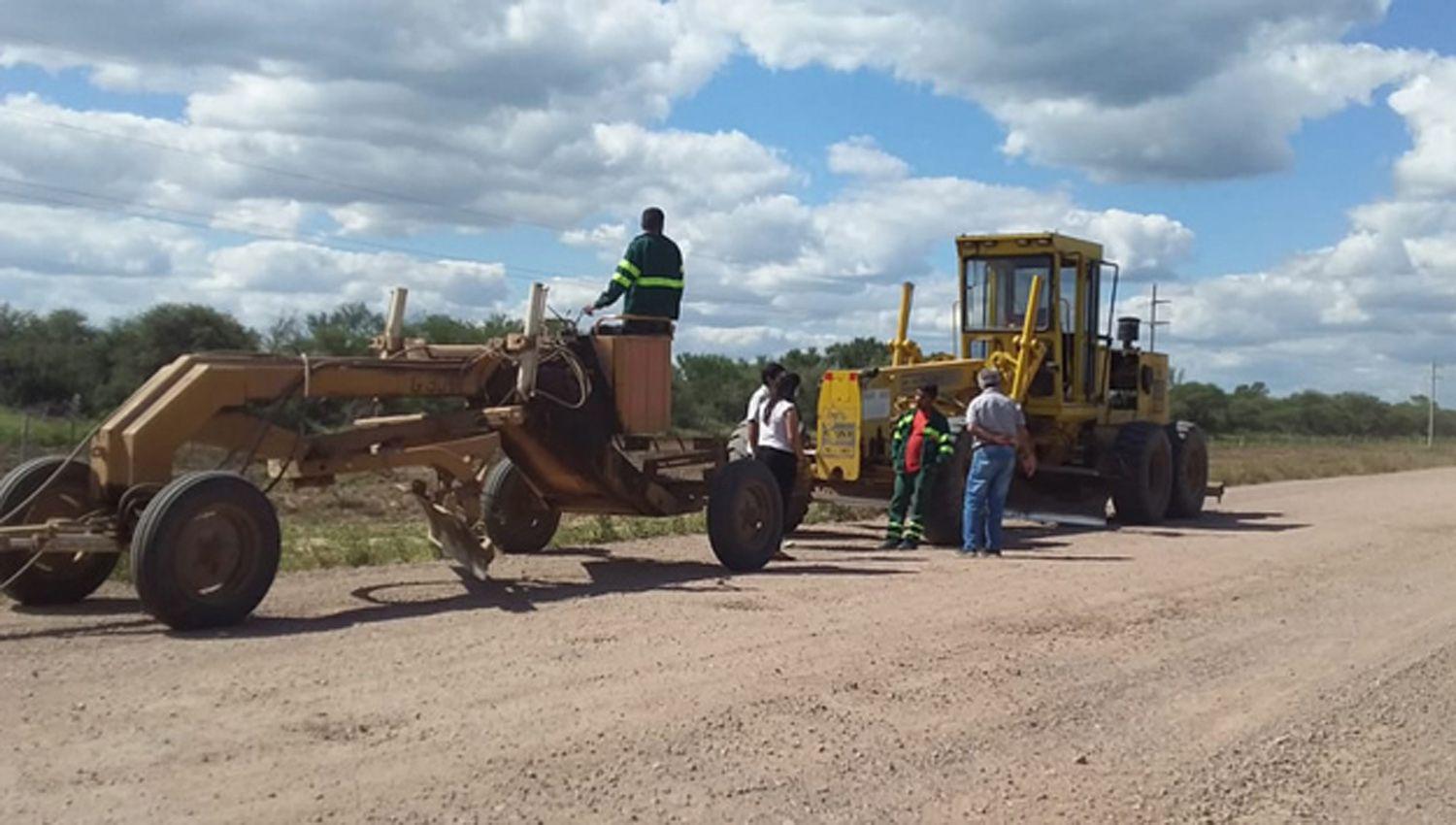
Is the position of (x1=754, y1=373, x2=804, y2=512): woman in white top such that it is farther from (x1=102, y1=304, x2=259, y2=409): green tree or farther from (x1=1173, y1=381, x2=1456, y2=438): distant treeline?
(x1=1173, y1=381, x2=1456, y2=438): distant treeline

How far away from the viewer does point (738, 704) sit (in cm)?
707

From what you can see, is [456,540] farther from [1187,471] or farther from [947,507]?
[1187,471]

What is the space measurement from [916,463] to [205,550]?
752 cm

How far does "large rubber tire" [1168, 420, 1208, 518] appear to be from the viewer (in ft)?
61.8

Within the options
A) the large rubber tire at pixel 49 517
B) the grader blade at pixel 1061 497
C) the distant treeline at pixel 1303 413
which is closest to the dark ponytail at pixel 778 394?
the grader blade at pixel 1061 497

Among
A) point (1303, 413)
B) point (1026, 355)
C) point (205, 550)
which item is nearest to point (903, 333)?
point (1026, 355)

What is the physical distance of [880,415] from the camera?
15781 millimetres

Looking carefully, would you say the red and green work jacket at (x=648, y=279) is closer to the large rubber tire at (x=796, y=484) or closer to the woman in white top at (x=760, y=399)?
the woman in white top at (x=760, y=399)

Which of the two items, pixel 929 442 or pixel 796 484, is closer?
pixel 929 442

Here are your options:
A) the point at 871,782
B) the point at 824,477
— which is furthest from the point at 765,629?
the point at 824,477

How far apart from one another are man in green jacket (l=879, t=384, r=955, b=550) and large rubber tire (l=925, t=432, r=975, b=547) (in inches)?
7.5

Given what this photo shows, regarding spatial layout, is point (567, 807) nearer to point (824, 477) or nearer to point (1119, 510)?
point (824, 477)

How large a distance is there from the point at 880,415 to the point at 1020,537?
1961 millimetres

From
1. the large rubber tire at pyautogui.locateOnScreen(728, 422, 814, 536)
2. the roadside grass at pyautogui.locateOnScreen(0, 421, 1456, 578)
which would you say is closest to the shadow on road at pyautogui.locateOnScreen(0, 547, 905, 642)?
the roadside grass at pyautogui.locateOnScreen(0, 421, 1456, 578)
